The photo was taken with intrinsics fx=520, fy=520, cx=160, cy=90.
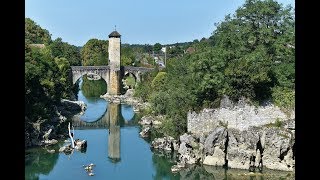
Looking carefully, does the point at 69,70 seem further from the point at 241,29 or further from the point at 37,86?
the point at 241,29

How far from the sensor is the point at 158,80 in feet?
139

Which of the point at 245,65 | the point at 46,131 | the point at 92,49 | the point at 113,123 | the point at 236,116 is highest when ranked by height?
the point at 92,49

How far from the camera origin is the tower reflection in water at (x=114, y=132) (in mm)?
26053

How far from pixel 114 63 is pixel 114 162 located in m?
31.0

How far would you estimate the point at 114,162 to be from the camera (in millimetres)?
24344

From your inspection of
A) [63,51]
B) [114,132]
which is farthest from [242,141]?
[63,51]

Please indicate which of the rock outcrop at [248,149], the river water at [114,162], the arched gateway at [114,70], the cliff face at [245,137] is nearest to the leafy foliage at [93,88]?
the arched gateway at [114,70]

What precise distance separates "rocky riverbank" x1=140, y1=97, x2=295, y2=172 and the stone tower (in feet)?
97.0

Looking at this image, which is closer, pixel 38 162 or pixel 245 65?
pixel 245 65

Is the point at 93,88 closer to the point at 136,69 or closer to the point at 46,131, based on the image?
the point at 136,69

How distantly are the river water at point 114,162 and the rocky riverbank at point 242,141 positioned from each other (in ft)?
1.82

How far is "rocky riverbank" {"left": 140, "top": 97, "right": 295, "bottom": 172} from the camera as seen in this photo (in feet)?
68.9
